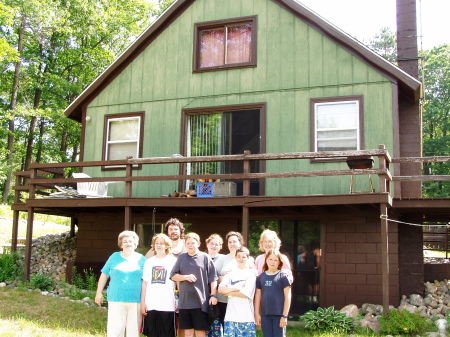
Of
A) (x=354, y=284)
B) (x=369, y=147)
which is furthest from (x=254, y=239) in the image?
(x=369, y=147)

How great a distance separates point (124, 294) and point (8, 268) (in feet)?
22.7

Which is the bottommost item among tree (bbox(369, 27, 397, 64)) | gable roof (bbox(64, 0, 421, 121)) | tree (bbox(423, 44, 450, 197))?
gable roof (bbox(64, 0, 421, 121))

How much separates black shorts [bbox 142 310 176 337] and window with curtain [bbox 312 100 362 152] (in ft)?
21.1

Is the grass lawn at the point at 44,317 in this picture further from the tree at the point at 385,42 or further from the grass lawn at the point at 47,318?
the tree at the point at 385,42

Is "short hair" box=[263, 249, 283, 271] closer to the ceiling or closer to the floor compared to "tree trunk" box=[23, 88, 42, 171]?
closer to the floor

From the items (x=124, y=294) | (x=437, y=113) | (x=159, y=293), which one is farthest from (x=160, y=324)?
(x=437, y=113)

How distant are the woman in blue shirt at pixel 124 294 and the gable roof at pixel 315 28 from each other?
7.34 meters

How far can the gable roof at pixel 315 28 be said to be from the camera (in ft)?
37.9

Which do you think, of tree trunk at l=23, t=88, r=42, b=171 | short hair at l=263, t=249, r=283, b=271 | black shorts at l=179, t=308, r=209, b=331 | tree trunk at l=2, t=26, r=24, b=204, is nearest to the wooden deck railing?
short hair at l=263, t=249, r=283, b=271

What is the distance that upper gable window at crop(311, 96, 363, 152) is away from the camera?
11.8 meters

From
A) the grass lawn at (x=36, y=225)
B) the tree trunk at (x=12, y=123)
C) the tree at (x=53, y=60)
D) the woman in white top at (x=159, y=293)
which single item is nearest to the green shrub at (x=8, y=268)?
the woman in white top at (x=159, y=293)

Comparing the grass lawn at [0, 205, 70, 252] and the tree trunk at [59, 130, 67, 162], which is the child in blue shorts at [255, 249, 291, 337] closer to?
the grass lawn at [0, 205, 70, 252]

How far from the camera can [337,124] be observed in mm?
11945

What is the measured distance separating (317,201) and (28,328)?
5.63m
